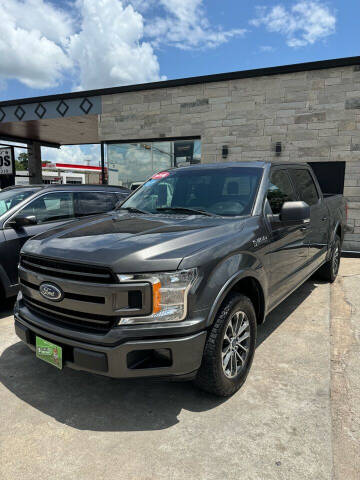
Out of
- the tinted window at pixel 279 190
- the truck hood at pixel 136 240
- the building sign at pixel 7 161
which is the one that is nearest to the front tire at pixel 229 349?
the truck hood at pixel 136 240

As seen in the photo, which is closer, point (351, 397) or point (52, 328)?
point (52, 328)

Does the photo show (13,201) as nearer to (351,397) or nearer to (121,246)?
(121,246)

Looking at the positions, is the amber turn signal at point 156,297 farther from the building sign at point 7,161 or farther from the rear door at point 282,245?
the building sign at point 7,161

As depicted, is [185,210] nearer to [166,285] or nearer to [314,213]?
[166,285]

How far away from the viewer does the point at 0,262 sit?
4062 mm

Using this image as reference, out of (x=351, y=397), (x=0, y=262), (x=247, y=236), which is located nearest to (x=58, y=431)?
(x=247, y=236)

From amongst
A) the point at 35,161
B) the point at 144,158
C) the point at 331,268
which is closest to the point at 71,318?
the point at 331,268

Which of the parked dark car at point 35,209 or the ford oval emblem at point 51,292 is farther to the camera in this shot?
the parked dark car at point 35,209

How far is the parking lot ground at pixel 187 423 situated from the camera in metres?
1.90

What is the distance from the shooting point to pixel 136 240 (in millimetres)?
2291

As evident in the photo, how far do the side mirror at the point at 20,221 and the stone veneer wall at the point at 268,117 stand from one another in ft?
19.8

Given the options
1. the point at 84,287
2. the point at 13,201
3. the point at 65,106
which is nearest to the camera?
the point at 84,287

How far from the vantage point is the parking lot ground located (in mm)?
1898

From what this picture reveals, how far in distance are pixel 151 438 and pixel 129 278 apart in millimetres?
1046
